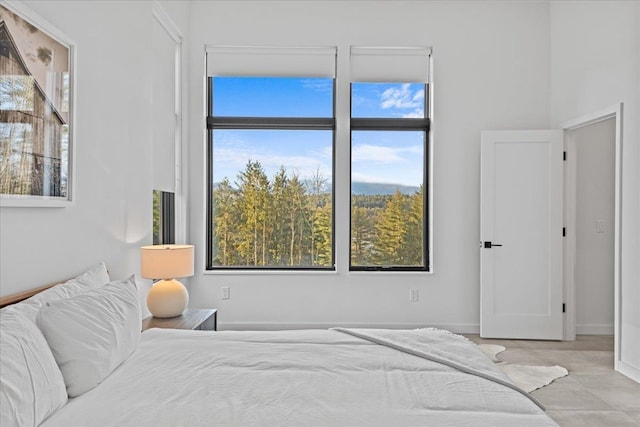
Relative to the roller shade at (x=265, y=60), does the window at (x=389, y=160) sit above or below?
below

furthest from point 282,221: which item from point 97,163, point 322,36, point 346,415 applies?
point 346,415

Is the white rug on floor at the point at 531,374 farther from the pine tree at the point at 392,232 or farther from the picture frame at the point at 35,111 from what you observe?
the picture frame at the point at 35,111

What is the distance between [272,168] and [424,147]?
155 cm

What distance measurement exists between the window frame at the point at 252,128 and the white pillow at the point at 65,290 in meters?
2.09

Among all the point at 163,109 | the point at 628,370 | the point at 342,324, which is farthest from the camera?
the point at 342,324

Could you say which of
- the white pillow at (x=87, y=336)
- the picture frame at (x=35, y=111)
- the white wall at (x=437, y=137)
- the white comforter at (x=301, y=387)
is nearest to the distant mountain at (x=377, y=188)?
the white wall at (x=437, y=137)

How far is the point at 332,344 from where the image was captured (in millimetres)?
2129

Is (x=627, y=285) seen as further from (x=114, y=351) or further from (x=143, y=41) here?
(x=143, y=41)

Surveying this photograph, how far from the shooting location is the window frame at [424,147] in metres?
4.67

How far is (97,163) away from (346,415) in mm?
2085

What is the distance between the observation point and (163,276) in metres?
3.04

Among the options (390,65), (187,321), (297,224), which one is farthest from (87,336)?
(390,65)

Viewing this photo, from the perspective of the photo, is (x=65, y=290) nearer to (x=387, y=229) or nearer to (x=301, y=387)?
(x=301, y=387)

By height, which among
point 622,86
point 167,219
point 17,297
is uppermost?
point 622,86
